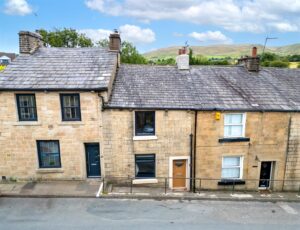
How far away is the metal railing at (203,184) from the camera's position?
44.5 ft

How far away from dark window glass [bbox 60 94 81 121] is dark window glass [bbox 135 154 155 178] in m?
4.15

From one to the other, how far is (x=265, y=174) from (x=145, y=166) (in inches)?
301

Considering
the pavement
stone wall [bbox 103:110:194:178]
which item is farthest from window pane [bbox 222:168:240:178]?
stone wall [bbox 103:110:194:178]

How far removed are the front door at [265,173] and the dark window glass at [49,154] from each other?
12.2 meters

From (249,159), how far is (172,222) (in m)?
6.65

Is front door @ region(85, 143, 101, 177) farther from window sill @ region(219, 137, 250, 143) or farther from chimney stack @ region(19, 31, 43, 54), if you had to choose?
chimney stack @ region(19, 31, 43, 54)

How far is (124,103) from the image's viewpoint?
1300cm

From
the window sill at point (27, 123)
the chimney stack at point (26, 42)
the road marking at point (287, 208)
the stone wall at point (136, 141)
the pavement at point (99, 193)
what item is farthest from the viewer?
the chimney stack at point (26, 42)

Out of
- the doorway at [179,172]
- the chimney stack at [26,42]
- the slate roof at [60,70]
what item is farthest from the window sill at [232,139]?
the chimney stack at [26,42]

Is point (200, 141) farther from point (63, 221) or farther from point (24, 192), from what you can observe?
point (24, 192)

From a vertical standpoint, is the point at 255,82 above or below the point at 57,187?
above

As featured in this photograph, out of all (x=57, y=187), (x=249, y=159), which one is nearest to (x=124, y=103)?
(x=57, y=187)

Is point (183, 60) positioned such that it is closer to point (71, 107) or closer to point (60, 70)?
point (60, 70)

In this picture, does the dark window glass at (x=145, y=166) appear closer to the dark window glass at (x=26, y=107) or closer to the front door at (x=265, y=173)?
the dark window glass at (x=26, y=107)
